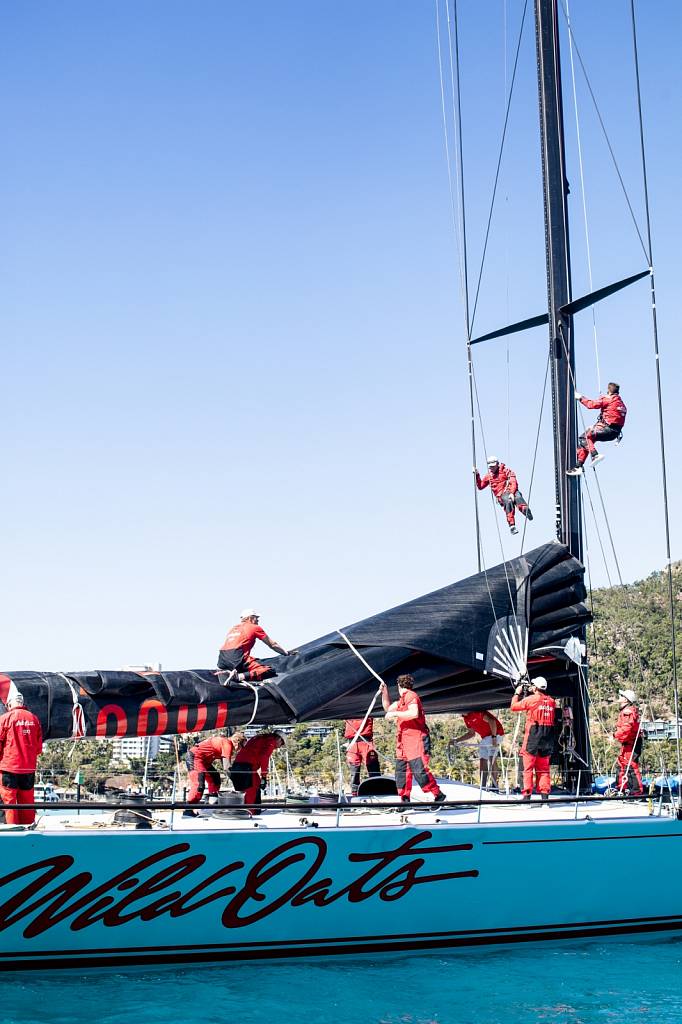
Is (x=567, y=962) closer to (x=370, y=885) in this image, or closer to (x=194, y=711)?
(x=370, y=885)

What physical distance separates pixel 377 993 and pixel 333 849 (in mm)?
1285

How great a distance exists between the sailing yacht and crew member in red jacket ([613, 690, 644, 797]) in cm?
27

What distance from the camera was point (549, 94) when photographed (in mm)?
13977

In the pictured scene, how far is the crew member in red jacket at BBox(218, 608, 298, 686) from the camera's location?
1046 centimetres

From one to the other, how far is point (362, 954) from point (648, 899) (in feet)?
9.96

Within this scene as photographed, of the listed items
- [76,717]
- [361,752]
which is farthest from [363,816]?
[76,717]

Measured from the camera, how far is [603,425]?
1325cm

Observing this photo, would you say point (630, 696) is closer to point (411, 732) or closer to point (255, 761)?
point (411, 732)

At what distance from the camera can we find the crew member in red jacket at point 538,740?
11.1 meters

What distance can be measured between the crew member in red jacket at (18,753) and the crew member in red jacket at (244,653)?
1.88 metres

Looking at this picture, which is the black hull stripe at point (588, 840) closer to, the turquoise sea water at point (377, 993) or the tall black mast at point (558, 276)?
the turquoise sea water at point (377, 993)

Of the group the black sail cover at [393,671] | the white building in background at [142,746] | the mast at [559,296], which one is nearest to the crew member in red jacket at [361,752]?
the black sail cover at [393,671]

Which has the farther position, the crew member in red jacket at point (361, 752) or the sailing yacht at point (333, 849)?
the crew member in red jacket at point (361, 752)

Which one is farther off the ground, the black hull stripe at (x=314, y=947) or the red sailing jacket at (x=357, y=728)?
the red sailing jacket at (x=357, y=728)
